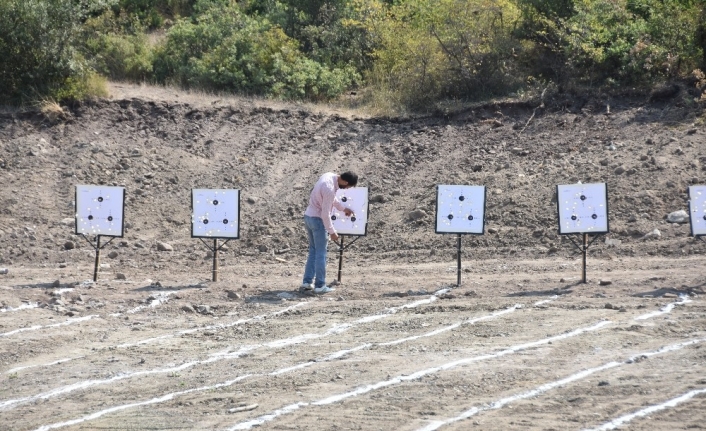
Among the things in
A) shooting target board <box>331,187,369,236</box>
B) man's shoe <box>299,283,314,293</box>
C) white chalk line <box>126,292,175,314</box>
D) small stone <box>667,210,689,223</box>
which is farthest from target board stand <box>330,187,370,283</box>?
small stone <box>667,210,689,223</box>

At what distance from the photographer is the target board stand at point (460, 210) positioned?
14.5 m

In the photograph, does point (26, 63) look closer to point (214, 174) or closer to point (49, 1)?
point (49, 1)

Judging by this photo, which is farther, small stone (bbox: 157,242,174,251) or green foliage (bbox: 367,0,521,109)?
green foliage (bbox: 367,0,521,109)

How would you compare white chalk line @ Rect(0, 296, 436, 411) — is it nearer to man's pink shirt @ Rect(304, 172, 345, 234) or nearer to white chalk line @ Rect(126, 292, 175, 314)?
man's pink shirt @ Rect(304, 172, 345, 234)

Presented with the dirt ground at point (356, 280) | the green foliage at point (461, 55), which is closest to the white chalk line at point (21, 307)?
the dirt ground at point (356, 280)

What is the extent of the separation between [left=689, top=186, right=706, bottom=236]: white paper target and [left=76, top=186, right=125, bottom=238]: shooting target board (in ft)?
26.9

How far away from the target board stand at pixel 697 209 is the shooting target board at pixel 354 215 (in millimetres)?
4558

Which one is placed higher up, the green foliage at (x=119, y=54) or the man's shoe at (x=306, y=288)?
the green foliage at (x=119, y=54)

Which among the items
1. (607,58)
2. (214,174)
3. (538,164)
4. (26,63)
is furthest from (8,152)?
(607,58)

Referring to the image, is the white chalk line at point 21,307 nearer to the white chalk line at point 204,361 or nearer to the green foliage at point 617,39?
the white chalk line at point 204,361

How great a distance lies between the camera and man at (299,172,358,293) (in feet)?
44.1

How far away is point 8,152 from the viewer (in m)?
22.4

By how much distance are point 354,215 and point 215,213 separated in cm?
209

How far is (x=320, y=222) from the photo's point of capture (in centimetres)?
1367
